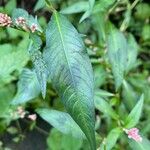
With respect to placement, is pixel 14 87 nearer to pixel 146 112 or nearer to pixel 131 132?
pixel 146 112

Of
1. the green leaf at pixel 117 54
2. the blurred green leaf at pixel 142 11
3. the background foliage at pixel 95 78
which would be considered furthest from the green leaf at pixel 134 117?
the blurred green leaf at pixel 142 11

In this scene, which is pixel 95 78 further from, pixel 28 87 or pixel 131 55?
pixel 28 87

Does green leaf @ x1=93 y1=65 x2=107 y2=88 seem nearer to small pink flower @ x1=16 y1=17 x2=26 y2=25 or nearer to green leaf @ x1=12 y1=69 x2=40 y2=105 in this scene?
green leaf @ x1=12 y1=69 x2=40 y2=105

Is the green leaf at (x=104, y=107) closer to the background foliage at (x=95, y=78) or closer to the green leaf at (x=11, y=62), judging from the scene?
the background foliage at (x=95, y=78)

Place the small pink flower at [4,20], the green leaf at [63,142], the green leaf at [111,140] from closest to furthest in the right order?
the small pink flower at [4,20]
the green leaf at [111,140]
the green leaf at [63,142]

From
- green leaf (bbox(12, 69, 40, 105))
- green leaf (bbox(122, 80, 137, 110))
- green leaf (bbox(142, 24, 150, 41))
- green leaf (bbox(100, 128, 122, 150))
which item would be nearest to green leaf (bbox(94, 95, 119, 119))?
green leaf (bbox(100, 128, 122, 150))

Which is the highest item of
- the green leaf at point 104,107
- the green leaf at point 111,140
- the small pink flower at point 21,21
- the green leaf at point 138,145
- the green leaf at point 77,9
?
the small pink flower at point 21,21
